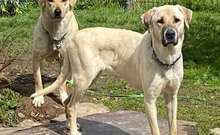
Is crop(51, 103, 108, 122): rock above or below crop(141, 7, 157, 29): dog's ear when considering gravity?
below

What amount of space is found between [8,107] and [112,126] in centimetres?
159

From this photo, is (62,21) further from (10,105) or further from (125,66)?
(125,66)

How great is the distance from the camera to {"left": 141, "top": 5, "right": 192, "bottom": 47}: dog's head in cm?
428

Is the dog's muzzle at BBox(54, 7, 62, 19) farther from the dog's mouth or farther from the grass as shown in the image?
the grass

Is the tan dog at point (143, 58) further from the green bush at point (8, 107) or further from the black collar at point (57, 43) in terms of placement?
the black collar at point (57, 43)

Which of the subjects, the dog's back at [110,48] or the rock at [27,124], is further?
the rock at [27,124]

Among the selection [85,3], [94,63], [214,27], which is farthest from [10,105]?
[85,3]

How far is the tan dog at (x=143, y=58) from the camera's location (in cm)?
443

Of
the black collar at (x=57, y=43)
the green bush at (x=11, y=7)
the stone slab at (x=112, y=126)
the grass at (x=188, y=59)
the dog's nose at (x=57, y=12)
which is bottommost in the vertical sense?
the grass at (x=188, y=59)

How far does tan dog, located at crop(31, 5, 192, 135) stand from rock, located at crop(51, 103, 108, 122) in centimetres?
81

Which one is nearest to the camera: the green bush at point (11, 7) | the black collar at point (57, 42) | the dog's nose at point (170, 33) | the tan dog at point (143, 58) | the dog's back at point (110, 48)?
the dog's nose at point (170, 33)

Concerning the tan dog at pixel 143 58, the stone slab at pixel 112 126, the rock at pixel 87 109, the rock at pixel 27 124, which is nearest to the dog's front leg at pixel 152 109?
the tan dog at pixel 143 58

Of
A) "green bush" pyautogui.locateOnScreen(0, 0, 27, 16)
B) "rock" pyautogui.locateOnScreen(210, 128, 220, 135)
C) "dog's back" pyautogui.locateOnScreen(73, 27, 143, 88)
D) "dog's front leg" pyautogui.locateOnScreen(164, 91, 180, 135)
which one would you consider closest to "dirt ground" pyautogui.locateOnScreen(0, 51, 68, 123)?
"dog's back" pyautogui.locateOnScreen(73, 27, 143, 88)

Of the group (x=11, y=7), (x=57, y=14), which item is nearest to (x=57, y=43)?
(x=57, y=14)
